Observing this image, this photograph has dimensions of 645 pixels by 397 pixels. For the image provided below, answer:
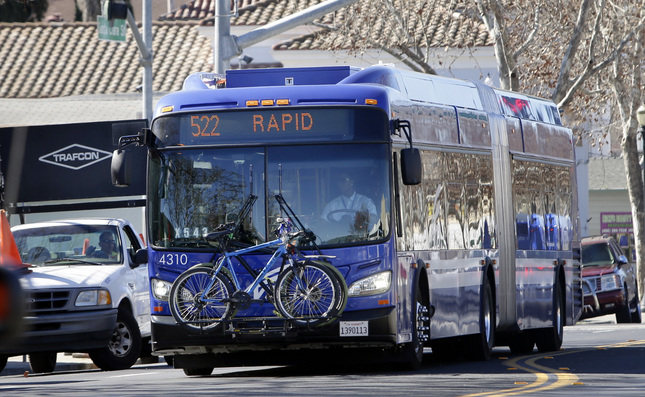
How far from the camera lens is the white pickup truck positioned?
560 inches

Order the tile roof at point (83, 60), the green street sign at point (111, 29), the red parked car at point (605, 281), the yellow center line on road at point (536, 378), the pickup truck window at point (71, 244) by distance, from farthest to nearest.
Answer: the tile roof at point (83, 60) → the red parked car at point (605, 281) → the green street sign at point (111, 29) → the pickup truck window at point (71, 244) → the yellow center line on road at point (536, 378)

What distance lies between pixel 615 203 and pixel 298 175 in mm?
39468

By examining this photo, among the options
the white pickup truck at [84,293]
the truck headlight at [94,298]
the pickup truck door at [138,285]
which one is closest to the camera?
the white pickup truck at [84,293]

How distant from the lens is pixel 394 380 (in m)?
11.3

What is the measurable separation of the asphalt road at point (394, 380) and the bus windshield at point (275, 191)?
130 centimetres

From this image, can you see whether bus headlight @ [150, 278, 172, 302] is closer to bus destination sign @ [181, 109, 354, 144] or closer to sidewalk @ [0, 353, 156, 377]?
bus destination sign @ [181, 109, 354, 144]

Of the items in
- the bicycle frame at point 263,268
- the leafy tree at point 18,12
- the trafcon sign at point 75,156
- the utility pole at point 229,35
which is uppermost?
the leafy tree at point 18,12

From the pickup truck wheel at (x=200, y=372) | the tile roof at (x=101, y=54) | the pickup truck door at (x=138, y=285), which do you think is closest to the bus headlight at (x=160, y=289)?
the pickup truck wheel at (x=200, y=372)

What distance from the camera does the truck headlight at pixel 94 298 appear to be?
570 inches

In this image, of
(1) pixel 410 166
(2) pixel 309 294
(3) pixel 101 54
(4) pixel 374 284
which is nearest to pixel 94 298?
(2) pixel 309 294

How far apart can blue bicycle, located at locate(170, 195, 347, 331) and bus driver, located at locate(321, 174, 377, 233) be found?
0.29 metres

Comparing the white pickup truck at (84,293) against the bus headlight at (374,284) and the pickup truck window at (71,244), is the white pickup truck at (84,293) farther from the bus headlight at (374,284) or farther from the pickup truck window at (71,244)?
the bus headlight at (374,284)

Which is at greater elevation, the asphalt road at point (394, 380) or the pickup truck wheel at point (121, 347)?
the pickup truck wheel at point (121, 347)

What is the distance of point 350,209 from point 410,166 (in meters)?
0.66
